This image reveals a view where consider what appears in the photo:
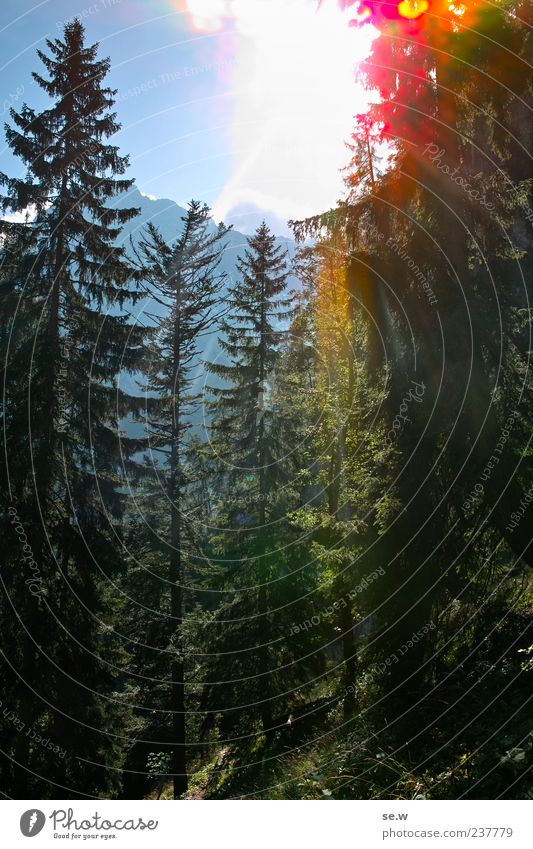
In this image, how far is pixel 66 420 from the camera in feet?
44.1

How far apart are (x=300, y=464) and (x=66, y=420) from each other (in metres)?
9.80

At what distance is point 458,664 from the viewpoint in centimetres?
886

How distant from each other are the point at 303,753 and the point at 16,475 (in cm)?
1024

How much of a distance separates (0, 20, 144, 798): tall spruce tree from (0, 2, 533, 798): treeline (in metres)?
0.06

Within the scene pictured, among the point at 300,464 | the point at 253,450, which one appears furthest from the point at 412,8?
the point at 300,464

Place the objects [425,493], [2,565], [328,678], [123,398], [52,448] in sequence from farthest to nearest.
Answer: [328,678], [123,398], [52,448], [2,565], [425,493]

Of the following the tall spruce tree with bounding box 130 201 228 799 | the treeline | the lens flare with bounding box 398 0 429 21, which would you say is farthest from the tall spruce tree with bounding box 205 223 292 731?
the lens flare with bounding box 398 0 429 21

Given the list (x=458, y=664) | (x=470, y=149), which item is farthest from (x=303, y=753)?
(x=470, y=149)

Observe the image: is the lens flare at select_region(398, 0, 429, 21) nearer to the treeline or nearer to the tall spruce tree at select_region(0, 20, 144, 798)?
the treeline

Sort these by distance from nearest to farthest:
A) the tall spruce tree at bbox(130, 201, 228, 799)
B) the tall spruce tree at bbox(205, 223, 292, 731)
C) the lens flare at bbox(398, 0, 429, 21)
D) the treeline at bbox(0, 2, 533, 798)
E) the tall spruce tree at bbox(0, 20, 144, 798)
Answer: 1. the lens flare at bbox(398, 0, 429, 21)
2. the treeline at bbox(0, 2, 533, 798)
3. the tall spruce tree at bbox(0, 20, 144, 798)
4. the tall spruce tree at bbox(130, 201, 228, 799)
5. the tall spruce tree at bbox(205, 223, 292, 731)

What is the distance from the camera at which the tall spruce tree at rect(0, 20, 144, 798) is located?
11.9 metres

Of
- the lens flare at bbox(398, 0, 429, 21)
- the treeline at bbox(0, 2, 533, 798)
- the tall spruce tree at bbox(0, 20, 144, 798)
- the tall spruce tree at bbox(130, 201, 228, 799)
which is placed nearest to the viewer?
the lens flare at bbox(398, 0, 429, 21)

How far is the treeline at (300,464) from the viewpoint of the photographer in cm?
819
